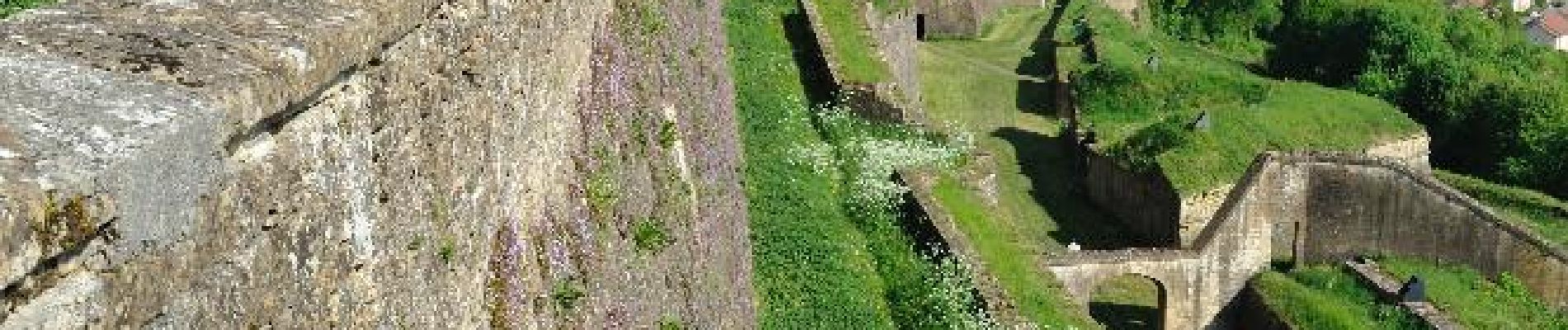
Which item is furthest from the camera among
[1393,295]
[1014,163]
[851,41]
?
[1014,163]

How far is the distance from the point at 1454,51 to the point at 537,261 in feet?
111

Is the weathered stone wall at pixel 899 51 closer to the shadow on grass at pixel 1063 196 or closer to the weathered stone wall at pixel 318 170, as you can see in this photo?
the shadow on grass at pixel 1063 196

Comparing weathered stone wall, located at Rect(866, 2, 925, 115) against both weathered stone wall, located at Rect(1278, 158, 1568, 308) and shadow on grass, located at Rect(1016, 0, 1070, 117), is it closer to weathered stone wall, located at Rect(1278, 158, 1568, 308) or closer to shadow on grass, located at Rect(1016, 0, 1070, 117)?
shadow on grass, located at Rect(1016, 0, 1070, 117)

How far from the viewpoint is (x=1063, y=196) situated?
2700 centimetres

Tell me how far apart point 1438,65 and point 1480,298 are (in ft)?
54.8

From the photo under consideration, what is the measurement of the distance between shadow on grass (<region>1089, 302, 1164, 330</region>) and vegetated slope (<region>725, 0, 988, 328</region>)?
444cm

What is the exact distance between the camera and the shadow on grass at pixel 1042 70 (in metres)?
32.1

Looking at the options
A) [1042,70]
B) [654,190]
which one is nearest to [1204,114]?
[1042,70]

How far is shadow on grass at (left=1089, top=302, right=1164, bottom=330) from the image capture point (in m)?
21.0

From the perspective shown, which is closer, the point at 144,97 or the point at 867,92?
the point at 144,97

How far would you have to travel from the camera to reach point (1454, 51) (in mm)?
37812

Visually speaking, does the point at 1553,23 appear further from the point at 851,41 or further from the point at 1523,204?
the point at 851,41

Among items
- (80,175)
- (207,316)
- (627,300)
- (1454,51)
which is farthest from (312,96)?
(1454,51)

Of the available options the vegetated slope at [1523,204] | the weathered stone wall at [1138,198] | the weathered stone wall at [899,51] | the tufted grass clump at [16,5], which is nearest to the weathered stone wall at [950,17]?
the weathered stone wall at [899,51]
